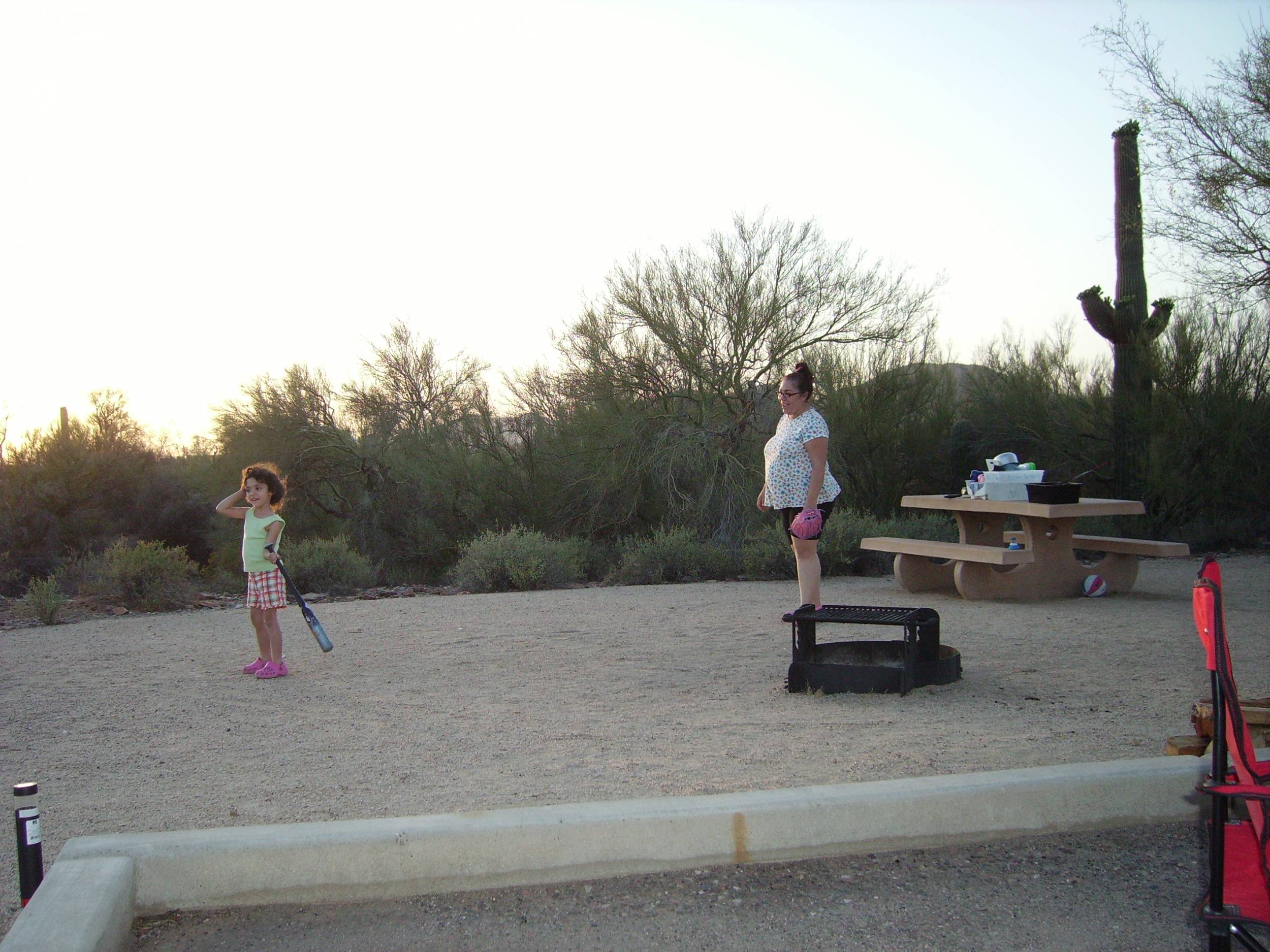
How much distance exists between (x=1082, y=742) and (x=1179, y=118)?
34.5ft

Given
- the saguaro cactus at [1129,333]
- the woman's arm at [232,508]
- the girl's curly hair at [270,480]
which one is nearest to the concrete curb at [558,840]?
the girl's curly hair at [270,480]

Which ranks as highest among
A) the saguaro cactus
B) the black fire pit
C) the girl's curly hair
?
the saguaro cactus

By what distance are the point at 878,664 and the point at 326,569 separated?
762 cm

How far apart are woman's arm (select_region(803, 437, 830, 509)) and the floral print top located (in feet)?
0.35

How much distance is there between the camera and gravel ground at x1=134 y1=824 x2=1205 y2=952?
99.7 inches

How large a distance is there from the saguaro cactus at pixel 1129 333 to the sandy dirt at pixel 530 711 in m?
6.83

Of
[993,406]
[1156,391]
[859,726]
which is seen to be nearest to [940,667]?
[859,726]

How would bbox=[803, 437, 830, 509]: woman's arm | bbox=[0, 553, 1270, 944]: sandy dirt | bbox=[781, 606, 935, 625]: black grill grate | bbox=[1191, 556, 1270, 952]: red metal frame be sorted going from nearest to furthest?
1. bbox=[1191, 556, 1270, 952]: red metal frame
2. bbox=[0, 553, 1270, 944]: sandy dirt
3. bbox=[781, 606, 935, 625]: black grill grate
4. bbox=[803, 437, 830, 509]: woman's arm

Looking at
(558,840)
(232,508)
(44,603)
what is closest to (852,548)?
(232,508)

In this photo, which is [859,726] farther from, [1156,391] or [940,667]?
[1156,391]

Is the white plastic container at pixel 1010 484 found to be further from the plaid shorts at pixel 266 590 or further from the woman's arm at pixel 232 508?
the woman's arm at pixel 232 508

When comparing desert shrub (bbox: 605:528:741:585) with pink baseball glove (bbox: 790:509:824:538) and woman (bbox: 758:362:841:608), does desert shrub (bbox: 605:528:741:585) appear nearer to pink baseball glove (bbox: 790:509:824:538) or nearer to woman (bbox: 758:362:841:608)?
woman (bbox: 758:362:841:608)

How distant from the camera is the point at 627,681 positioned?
5.62 m

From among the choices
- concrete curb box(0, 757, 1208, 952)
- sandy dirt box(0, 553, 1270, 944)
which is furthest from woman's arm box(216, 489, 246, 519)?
concrete curb box(0, 757, 1208, 952)
